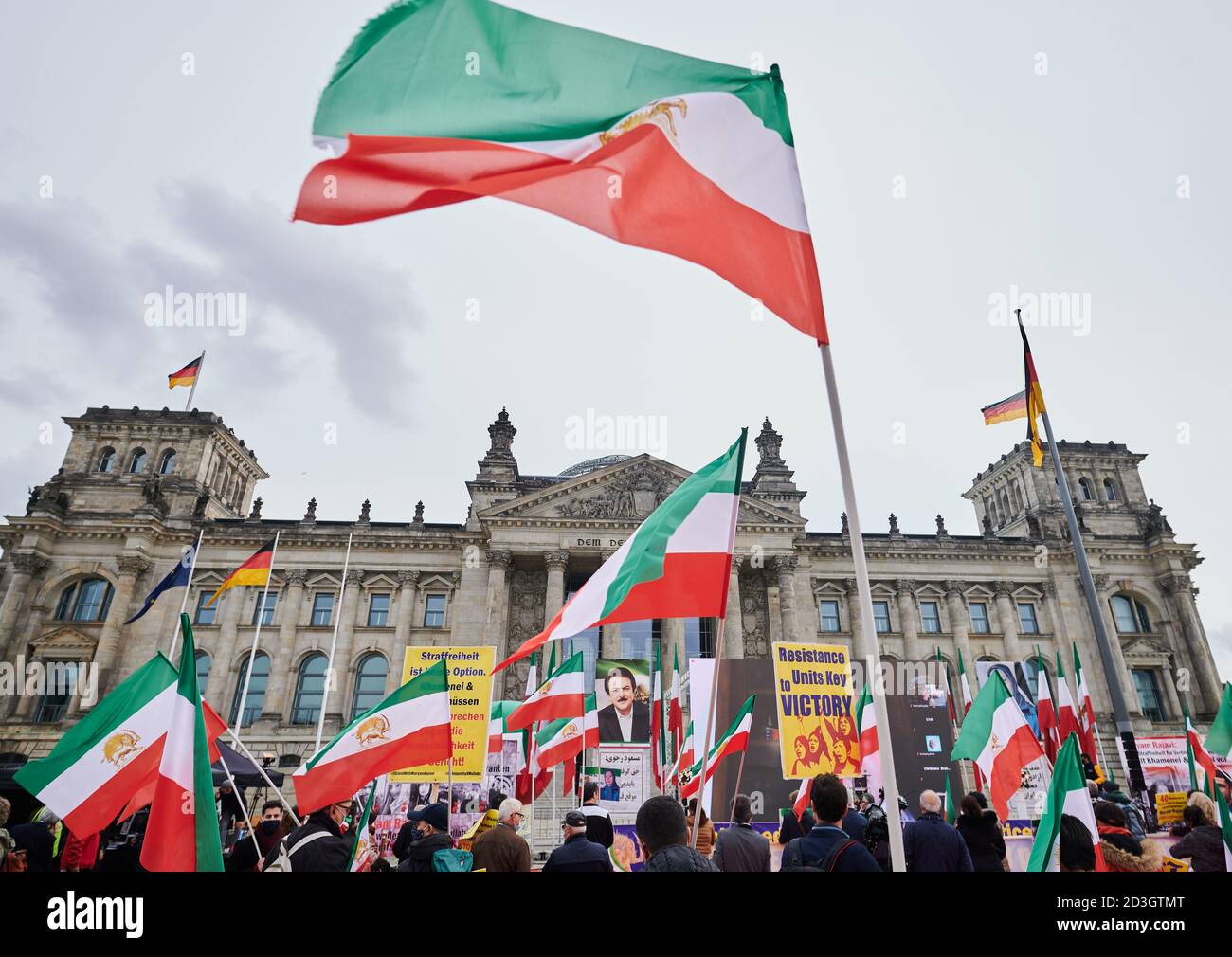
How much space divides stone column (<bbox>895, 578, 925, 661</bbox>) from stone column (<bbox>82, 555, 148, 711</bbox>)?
145 feet

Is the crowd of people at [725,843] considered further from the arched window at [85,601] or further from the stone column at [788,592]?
the arched window at [85,601]

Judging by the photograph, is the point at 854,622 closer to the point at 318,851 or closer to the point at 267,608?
the point at 267,608

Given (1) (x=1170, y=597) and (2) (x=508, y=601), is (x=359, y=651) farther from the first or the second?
(1) (x=1170, y=597)

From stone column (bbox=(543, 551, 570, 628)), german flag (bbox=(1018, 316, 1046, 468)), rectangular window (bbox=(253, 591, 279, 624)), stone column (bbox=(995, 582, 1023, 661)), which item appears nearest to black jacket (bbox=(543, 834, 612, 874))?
german flag (bbox=(1018, 316, 1046, 468))

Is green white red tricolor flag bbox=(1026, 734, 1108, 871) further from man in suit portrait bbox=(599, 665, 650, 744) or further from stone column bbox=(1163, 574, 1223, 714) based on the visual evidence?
stone column bbox=(1163, 574, 1223, 714)

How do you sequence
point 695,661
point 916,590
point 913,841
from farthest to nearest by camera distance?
point 916,590, point 695,661, point 913,841

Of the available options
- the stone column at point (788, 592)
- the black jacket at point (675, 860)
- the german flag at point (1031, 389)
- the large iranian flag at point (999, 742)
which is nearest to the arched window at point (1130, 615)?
the stone column at point (788, 592)

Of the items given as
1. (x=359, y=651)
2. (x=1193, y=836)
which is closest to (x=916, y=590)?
(x=359, y=651)

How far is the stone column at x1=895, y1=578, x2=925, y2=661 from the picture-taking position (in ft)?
137

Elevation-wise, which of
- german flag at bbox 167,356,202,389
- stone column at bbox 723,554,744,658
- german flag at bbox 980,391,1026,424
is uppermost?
german flag at bbox 167,356,202,389

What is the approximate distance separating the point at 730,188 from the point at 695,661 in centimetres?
1452
